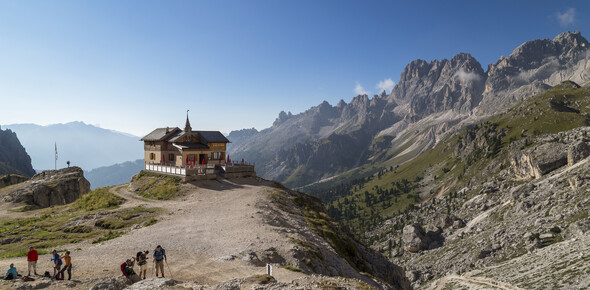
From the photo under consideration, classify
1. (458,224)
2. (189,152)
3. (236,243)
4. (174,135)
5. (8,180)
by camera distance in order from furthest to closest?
(458,224) → (8,180) → (174,135) → (189,152) → (236,243)

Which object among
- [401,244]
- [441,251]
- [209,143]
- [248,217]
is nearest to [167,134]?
[209,143]

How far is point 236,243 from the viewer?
90.7 feet

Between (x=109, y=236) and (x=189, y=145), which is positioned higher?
(x=189, y=145)

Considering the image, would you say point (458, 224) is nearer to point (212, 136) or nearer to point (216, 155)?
point (216, 155)

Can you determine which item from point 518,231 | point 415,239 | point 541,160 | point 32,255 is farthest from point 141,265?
point 541,160

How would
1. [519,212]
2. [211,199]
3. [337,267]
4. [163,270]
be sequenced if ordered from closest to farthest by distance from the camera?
1. [163,270]
2. [337,267]
3. [211,199]
4. [519,212]

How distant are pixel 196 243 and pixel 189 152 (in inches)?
1756

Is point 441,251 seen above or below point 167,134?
below

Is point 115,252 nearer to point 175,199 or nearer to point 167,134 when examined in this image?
point 175,199

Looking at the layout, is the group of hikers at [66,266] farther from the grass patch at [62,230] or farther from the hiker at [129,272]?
the grass patch at [62,230]

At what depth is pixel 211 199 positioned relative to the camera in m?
47.7

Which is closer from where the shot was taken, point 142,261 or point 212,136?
point 142,261

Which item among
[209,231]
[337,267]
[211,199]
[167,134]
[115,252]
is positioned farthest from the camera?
[167,134]

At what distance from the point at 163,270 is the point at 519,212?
137 meters
